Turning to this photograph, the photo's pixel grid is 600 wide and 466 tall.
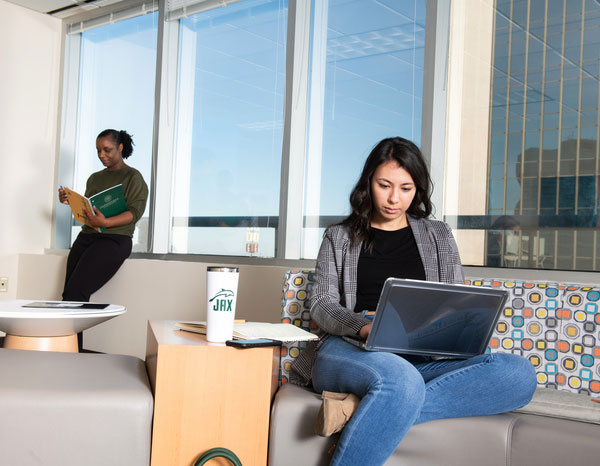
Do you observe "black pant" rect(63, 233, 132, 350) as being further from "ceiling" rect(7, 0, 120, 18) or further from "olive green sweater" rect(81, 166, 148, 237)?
"ceiling" rect(7, 0, 120, 18)

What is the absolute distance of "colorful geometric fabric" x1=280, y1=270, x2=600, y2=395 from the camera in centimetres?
188

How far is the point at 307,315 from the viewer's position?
2.15 metres

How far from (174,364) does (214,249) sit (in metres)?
2.44

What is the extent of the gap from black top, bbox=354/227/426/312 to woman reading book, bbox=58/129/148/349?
2193 millimetres

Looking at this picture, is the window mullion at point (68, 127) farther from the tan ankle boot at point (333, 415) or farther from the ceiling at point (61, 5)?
the tan ankle boot at point (333, 415)

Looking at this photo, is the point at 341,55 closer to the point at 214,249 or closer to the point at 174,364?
the point at 214,249

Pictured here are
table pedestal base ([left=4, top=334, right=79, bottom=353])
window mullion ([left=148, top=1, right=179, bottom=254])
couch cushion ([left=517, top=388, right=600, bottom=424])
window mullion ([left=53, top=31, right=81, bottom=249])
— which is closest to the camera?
couch cushion ([left=517, top=388, right=600, bottom=424])

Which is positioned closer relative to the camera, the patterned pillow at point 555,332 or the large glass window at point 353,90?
the patterned pillow at point 555,332

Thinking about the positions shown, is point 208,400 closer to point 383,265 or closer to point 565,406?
point 383,265

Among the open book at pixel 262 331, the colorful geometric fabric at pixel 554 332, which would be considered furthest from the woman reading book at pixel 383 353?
the colorful geometric fabric at pixel 554 332

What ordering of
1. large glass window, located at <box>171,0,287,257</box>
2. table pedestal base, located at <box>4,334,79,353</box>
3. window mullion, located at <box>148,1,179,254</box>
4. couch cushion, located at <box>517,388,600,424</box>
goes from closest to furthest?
couch cushion, located at <box>517,388,600,424</box>, table pedestal base, located at <box>4,334,79,353</box>, large glass window, located at <box>171,0,287,257</box>, window mullion, located at <box>148,1,179,254</box>

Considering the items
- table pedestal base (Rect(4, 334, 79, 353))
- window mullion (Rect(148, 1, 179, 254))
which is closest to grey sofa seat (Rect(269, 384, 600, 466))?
table pedestal base (Rect(4, 334, 79, 353))

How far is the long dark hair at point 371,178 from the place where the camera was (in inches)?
78.9

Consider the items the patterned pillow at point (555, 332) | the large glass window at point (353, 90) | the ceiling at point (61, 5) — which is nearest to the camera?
the patterned pillow at point (555, 332)
